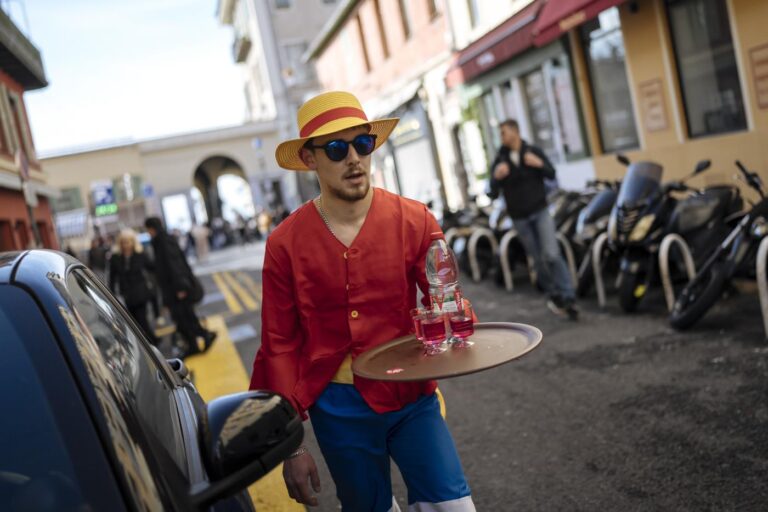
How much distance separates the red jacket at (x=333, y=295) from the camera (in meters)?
2.78

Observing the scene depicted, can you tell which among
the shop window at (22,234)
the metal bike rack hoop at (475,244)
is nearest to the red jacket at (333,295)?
the metal bike rack hoop at (475,244)

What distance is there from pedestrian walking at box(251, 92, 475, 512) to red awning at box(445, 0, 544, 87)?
11.4 meters

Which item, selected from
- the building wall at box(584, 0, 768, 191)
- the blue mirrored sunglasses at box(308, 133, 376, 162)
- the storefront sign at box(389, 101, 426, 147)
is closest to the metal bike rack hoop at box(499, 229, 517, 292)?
the building wall at box(584, 0, 768, 191)

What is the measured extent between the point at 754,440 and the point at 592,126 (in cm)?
1104

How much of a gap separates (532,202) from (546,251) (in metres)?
0.50

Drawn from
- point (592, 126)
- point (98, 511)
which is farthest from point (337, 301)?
point (592, 126)

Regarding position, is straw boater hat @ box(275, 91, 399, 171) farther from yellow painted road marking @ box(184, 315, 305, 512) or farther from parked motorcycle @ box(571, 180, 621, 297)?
parked motorcycle @ box(571, 180, 621, 297)

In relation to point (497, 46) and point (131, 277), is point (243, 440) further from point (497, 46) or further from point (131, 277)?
point (497, 46)

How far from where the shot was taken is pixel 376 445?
2.75 metres

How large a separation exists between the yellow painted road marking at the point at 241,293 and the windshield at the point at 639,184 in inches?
312

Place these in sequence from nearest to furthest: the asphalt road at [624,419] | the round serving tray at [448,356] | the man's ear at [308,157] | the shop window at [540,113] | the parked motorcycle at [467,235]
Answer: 1. the round serving tray at [448,356]
2. the man's ear at [308,157]
3. the asphalt road at [624,419]
4. the parked motorcycle at [467,235]
5. the shop window at [540,113]

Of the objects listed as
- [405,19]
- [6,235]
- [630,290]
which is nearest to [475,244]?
[630,290]

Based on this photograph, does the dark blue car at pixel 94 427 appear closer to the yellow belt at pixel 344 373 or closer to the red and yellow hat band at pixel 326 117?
the yellow belt at pixel 344 373

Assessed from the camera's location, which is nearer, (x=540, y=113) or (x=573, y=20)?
(x=573, y=20)
